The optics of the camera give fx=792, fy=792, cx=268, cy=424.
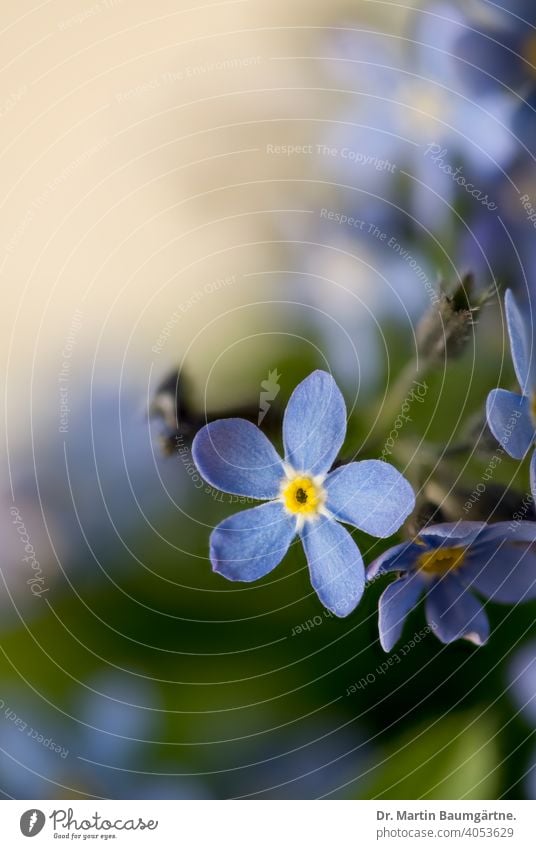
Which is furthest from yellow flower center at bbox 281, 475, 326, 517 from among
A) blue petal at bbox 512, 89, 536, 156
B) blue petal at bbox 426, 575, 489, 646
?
blue petal at bbox 512, 89, 536, 156

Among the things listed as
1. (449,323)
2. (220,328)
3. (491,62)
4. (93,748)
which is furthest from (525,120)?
(93,748)

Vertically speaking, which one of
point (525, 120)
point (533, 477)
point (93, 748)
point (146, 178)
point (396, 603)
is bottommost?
point (93, 748)

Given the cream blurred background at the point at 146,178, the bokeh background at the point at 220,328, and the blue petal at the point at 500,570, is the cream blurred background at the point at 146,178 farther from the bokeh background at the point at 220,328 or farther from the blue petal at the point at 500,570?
the blue petal at the point at 500,570

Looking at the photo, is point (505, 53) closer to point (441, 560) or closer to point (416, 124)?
point (416, 124)

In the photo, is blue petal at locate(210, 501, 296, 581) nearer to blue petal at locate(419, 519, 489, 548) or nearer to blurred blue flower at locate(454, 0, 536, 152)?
blue petal at locate(419, 519, 489, 548)

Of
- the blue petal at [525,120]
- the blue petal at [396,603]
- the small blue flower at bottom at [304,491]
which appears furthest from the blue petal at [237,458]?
the blue petal at [525,120]
